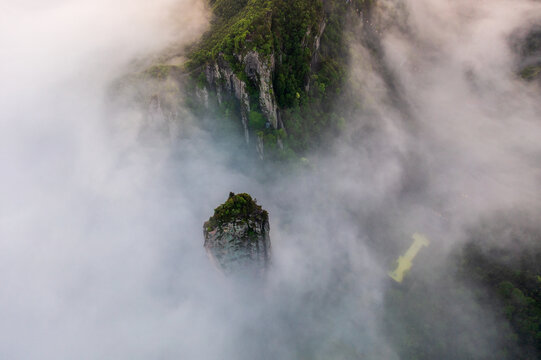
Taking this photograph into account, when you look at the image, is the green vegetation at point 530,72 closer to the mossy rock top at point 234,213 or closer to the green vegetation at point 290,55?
the green vegetation at point 290,55

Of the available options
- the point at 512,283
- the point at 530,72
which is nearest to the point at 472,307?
the point at 512,283

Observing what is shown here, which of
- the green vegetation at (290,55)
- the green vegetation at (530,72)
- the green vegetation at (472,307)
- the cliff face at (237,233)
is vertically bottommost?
the green vegetation at (472,307)

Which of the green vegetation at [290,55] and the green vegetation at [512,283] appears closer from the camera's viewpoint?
the green vegetation at [512,283]

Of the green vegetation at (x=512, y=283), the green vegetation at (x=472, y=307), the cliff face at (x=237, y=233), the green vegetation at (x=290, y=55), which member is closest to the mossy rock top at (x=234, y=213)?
the cliff face at (x=237, y=233)

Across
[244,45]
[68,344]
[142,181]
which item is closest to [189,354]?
[68,344]

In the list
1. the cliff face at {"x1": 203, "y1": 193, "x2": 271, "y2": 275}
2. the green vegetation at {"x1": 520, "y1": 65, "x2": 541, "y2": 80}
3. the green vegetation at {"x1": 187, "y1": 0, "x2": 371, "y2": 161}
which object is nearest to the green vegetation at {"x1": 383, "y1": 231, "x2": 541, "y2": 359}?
the cliff face at {"x1": 203, "y1": 193, "x2": 271, "y2": 275}

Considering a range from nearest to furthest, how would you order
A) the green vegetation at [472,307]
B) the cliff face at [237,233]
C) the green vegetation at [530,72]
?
the cliff face at [237,233]
the green vegetation at [472,307]
the green vegetation at [530,72]

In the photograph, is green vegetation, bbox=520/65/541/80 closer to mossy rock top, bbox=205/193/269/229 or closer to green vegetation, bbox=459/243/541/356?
green vegetation, bbox=459/243/541/356
